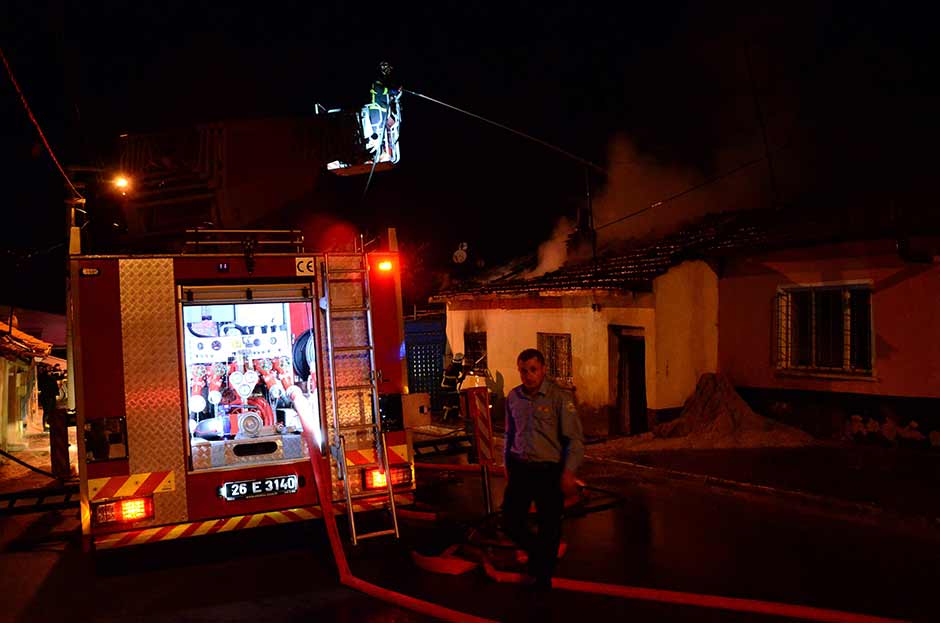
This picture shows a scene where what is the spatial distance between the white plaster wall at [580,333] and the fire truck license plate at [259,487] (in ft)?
26.9

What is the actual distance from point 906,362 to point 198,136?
14.8 m

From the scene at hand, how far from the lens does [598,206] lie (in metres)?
21.9

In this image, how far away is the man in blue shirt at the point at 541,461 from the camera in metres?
5.68

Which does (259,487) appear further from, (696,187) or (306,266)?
(696,187)

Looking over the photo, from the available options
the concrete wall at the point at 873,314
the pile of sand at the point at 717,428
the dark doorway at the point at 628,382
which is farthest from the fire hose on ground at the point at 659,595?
the dark doorway at the point at 628,382

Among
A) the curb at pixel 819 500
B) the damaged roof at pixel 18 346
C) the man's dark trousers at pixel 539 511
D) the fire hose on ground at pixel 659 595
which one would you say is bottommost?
the curb at pixel 819 500

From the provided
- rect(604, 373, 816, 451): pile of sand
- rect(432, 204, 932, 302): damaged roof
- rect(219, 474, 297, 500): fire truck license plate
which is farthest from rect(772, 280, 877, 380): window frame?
rect(219, 474, 297, 500): fire truck license plate

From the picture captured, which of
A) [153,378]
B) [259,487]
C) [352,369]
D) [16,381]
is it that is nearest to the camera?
[153,378]

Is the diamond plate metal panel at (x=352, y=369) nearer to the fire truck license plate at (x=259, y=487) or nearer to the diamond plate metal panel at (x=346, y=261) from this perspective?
the diamond plate metal panel at (x=346, y=261)

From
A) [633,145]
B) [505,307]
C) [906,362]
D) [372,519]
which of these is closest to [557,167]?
[633,145]

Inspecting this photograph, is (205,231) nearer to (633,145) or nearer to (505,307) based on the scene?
(505,307)

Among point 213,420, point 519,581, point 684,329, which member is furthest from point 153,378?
point 684,329

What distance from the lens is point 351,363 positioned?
6.88 metres

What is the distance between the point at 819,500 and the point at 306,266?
6255 mm
